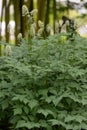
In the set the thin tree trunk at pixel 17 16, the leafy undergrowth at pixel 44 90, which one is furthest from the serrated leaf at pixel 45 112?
the thin tree trunk at pixel 17 16

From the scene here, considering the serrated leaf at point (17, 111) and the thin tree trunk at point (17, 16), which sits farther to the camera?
the thin tree trunk at point (17, 16)

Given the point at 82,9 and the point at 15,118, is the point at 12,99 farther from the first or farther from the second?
the point at 82,9

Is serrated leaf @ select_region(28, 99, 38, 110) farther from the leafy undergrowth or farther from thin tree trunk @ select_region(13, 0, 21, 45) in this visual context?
thin tree trunk @ select_region(13, 0, 21, 45)

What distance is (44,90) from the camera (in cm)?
230

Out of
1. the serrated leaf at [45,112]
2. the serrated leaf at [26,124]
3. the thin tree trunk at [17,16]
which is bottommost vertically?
the serrated leaf at [26,124]

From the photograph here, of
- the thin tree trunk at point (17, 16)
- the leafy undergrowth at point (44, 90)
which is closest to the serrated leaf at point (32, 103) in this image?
the leafy undergrowth at point (44, 90)

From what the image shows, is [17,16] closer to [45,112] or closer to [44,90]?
[44,90]

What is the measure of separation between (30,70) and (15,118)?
302 mm

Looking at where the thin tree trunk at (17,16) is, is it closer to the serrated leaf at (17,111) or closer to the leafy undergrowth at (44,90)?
the leafy undergrowth at (44,90)

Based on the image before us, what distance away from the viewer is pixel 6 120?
257cm

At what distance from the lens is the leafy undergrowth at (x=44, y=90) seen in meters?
2.21

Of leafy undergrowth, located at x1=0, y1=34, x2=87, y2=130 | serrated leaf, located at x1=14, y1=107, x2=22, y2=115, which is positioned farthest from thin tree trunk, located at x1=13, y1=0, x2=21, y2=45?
serrated leaf, located at x1=14, y1=107, x2=22, y2=115

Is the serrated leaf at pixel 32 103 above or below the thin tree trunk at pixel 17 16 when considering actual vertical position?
below

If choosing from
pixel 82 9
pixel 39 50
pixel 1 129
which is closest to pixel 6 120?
pixel 1 129
